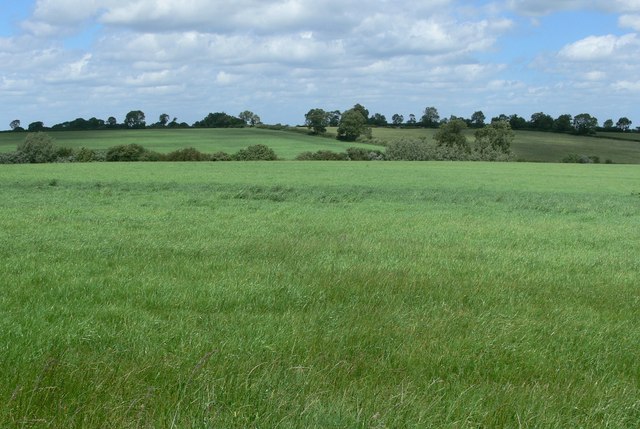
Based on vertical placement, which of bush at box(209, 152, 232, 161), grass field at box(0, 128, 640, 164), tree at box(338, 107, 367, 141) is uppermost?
tree at box(338, 107, 367, 141)

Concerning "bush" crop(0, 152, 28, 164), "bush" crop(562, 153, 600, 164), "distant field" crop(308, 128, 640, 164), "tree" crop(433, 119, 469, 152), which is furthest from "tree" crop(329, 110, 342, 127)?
"bush" crop(0, 152, 28, 164)

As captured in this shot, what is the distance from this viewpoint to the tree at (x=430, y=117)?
14362 cm

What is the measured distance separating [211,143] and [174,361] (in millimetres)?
97776

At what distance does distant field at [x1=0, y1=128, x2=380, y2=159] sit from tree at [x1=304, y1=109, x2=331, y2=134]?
6.24 metres

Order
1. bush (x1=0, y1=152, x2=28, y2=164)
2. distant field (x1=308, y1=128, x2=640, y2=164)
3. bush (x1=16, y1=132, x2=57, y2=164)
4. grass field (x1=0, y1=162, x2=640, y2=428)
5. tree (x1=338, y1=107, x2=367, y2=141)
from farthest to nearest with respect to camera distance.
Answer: tree (x1=338, y1=107, x2=367, y2=141) < distant field (x1=308, y1=128, x2=640, y2=164) < bush (x1=16, y1=132, x2=57, y2=164) < bush (x1=0, y1=152, x2=28, y2=164) < grass field (x1=0, y1=162, x2=640, y2=428)

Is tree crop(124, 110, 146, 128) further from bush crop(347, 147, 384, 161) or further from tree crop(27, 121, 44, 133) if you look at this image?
bush crop(347, 147, 384, 161)

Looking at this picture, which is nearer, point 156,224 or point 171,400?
point 171,400

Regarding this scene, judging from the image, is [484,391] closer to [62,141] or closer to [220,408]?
[220,408]

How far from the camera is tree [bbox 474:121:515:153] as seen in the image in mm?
107562

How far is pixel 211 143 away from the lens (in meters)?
101

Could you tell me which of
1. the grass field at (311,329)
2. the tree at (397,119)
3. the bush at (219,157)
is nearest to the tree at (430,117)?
the tree at (397,119)

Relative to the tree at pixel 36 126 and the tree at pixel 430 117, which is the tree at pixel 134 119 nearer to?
the tree at pixel 36 126

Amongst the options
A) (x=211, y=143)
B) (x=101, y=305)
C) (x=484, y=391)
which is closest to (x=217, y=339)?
(x=101, y=305)

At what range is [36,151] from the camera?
7600 centimetres
